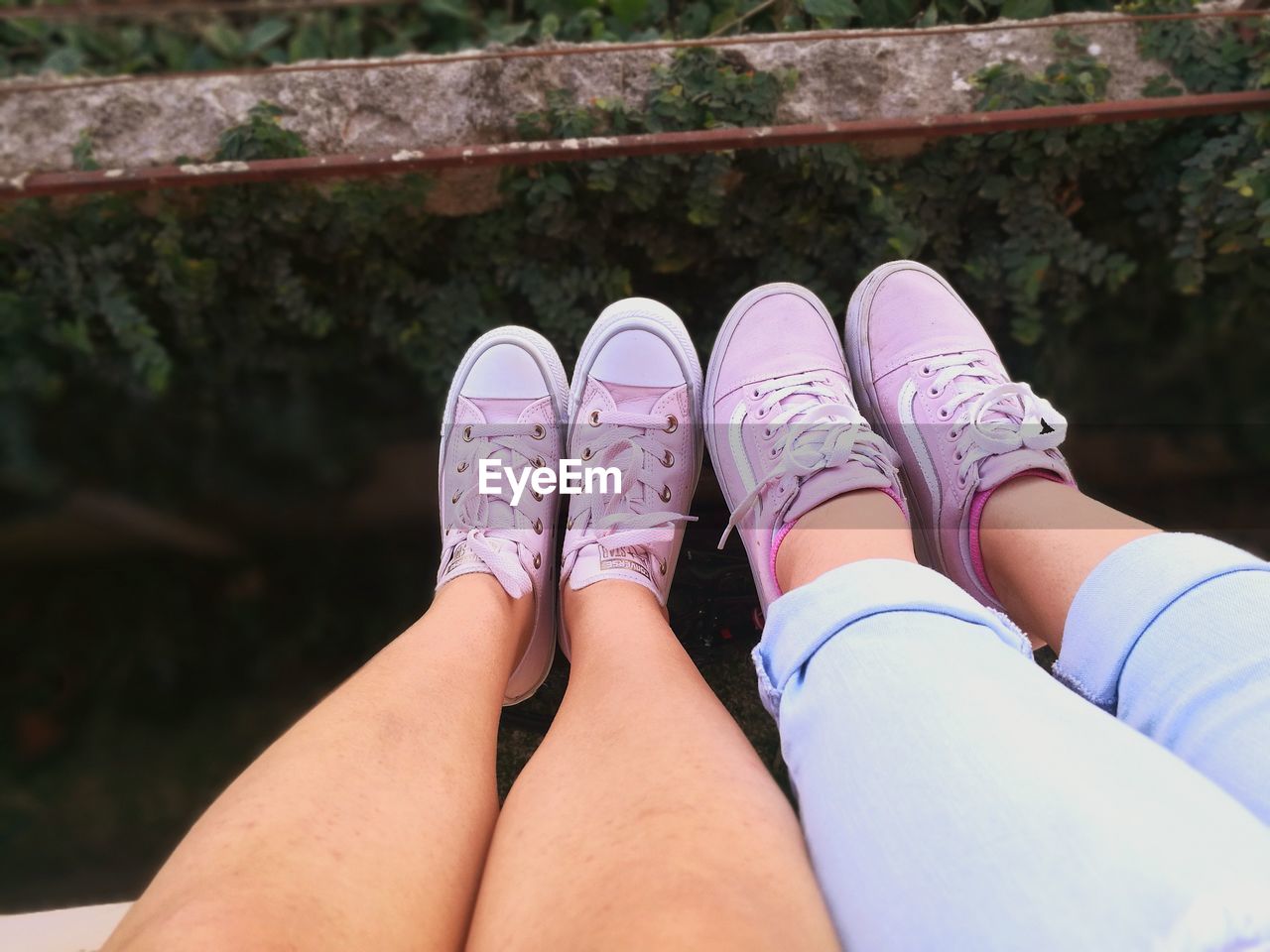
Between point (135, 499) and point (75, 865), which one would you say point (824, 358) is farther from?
point (75, 865)

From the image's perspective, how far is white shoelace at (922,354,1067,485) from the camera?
116 cm

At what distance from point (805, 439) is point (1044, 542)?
37cm

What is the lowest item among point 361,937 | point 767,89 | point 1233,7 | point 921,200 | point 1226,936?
point 361,937

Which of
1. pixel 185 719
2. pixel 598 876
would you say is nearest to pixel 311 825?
pixel 598 876

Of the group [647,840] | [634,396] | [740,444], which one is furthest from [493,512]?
[647,840]

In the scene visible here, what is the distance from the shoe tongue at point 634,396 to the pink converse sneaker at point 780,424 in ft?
0.37

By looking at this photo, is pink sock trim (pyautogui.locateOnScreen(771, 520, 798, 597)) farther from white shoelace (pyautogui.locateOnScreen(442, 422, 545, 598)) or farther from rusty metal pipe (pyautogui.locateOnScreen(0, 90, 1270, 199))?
rusty metal pipe (pyautogui.locateOnScreen(0, 90, 1270, 199))

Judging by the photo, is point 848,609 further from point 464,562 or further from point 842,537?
point 464,562

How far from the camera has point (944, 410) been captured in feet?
4.24

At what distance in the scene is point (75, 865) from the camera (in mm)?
1650

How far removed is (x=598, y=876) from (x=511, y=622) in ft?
1.86

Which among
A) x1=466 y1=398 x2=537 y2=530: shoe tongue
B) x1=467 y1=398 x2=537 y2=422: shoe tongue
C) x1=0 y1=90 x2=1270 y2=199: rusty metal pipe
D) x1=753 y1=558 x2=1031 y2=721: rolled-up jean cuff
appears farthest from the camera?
x1=467 y1=398 x2=537 y2=422: shoe tongue

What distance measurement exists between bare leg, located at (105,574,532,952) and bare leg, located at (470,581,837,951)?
52 mm

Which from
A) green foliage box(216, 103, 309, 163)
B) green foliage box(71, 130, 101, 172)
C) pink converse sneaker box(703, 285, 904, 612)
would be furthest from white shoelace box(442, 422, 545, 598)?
green foliage box(71, 130, 101, 172)
